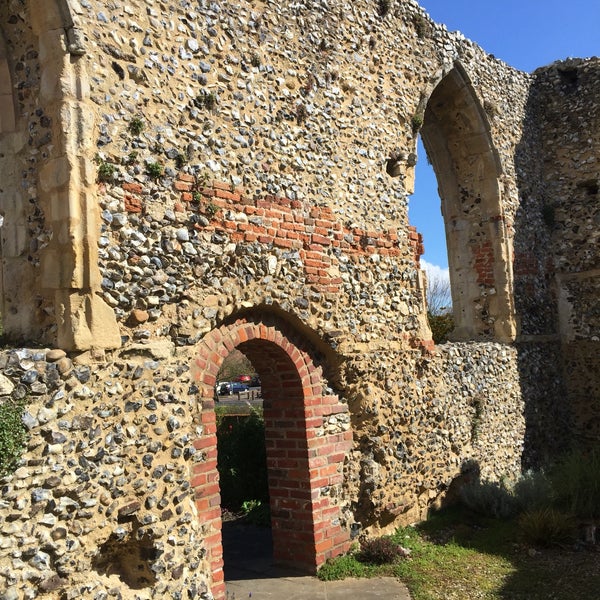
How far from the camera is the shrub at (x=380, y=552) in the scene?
585cm

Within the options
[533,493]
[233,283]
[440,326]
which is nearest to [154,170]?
[233,283]

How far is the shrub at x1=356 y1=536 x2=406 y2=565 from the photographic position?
5848 mm

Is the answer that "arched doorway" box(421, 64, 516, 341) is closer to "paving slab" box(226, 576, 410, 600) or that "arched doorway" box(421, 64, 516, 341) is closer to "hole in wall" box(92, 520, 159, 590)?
"paving slab" box(226, 576, 410, 600)

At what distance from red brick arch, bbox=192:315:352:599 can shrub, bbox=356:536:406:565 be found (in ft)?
0.63

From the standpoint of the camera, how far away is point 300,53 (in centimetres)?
621

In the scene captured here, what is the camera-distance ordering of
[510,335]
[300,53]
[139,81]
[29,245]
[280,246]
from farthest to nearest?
[510,335] → [300,53] → [280,246] → [139,81] → [29,245]

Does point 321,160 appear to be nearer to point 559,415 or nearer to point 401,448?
point 401,448

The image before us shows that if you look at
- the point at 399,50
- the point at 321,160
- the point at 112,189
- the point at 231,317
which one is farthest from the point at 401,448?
the point at 399,50

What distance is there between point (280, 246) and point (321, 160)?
118cm

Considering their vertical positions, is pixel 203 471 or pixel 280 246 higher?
pixel 280 246

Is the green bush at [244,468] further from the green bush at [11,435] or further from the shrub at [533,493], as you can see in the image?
the green bush at [11,435]

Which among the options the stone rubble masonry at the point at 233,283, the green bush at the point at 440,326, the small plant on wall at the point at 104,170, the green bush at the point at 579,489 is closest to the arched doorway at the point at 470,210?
the stone rubble masonry at the point at 233,283

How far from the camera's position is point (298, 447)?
583cm

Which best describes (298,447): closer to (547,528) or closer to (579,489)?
(547,528)
